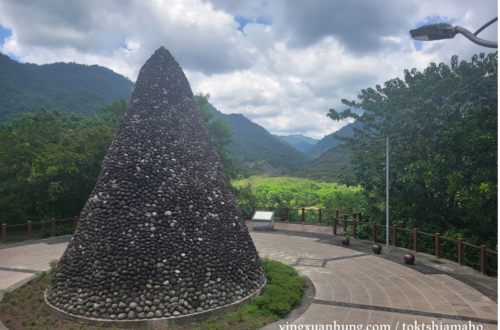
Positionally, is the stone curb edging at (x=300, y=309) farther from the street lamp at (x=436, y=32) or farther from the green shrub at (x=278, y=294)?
the street lamp at (x=436, y=32)

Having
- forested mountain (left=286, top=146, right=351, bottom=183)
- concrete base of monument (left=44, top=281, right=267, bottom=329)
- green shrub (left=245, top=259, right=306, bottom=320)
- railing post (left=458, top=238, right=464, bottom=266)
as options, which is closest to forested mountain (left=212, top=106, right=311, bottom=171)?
forested mountain (left=286, top=146, right=351, bottom=183)

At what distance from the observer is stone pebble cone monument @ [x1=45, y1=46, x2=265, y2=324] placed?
19.3ft

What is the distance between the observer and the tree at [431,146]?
381 inches

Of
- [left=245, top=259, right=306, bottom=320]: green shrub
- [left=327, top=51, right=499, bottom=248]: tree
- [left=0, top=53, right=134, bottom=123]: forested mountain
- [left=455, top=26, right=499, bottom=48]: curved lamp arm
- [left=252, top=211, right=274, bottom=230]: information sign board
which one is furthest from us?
[left=0, top=53, right=134, bottom=123]: forested mountain

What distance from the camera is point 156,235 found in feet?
20.5

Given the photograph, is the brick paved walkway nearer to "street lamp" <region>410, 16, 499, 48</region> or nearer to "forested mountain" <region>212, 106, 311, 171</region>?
"street lamp" <region>410, 16, 499, 48</region>

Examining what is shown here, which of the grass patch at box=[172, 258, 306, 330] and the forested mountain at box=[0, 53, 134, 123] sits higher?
the forested mountain at box=[0, 53, 134, 123]

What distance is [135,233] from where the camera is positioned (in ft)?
20.3

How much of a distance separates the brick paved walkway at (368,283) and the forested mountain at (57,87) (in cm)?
4702

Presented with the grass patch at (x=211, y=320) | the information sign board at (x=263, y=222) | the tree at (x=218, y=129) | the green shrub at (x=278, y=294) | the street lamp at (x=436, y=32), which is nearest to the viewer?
the street lamp at (x=436, y=32)

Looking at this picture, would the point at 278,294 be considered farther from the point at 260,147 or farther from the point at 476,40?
the point at 260,147

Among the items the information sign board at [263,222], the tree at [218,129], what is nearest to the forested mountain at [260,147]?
the tree at [218,129]

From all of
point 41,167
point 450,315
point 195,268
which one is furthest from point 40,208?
point 450,315

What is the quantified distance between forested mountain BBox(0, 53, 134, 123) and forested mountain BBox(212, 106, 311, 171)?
33.4m
